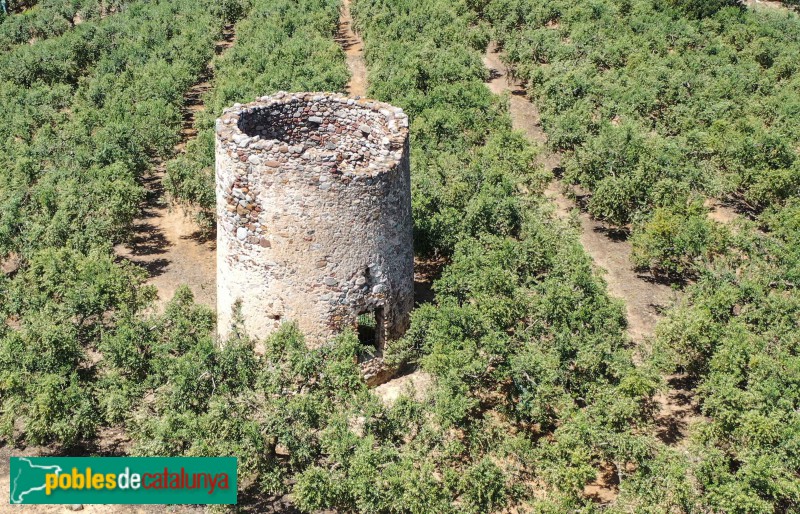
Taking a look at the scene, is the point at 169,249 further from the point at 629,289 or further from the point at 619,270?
the point at 629,289

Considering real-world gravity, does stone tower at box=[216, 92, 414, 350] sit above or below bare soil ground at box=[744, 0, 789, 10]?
below

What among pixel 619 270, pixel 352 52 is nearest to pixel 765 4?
pixel 352 52

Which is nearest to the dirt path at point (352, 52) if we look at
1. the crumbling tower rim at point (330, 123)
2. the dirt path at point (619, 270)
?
the dirt path at point (619, 270)

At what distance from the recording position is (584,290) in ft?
66.3

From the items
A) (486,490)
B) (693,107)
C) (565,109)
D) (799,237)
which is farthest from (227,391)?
(693,107)

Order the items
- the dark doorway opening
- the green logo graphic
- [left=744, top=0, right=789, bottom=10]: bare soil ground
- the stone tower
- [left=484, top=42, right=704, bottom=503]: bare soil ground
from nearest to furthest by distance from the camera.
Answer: the green logo graphic
the stone tower
the dark doorway opening
[left=484, top=42, right=704, bottom=503]: bare soil ground
[left=744, top=0, right=789, bottom=10]: bare soil ground

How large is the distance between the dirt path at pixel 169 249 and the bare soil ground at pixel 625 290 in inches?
503

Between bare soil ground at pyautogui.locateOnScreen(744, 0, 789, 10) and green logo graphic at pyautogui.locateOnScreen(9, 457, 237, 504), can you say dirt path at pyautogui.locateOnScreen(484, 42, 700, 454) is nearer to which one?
green logo graphic at pyautogui.locateOnScreen(9, 457, 237, 504)

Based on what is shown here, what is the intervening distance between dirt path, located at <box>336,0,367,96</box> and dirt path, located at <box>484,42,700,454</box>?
31.0ft

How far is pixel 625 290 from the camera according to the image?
85.3 feet

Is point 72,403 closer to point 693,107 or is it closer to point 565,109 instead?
point 565,109

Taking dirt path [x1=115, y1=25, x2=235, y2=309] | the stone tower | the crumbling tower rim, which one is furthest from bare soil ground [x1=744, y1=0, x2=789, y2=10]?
the stone tower

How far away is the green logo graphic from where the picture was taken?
51.1 feet

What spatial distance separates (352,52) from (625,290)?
31600 mm
